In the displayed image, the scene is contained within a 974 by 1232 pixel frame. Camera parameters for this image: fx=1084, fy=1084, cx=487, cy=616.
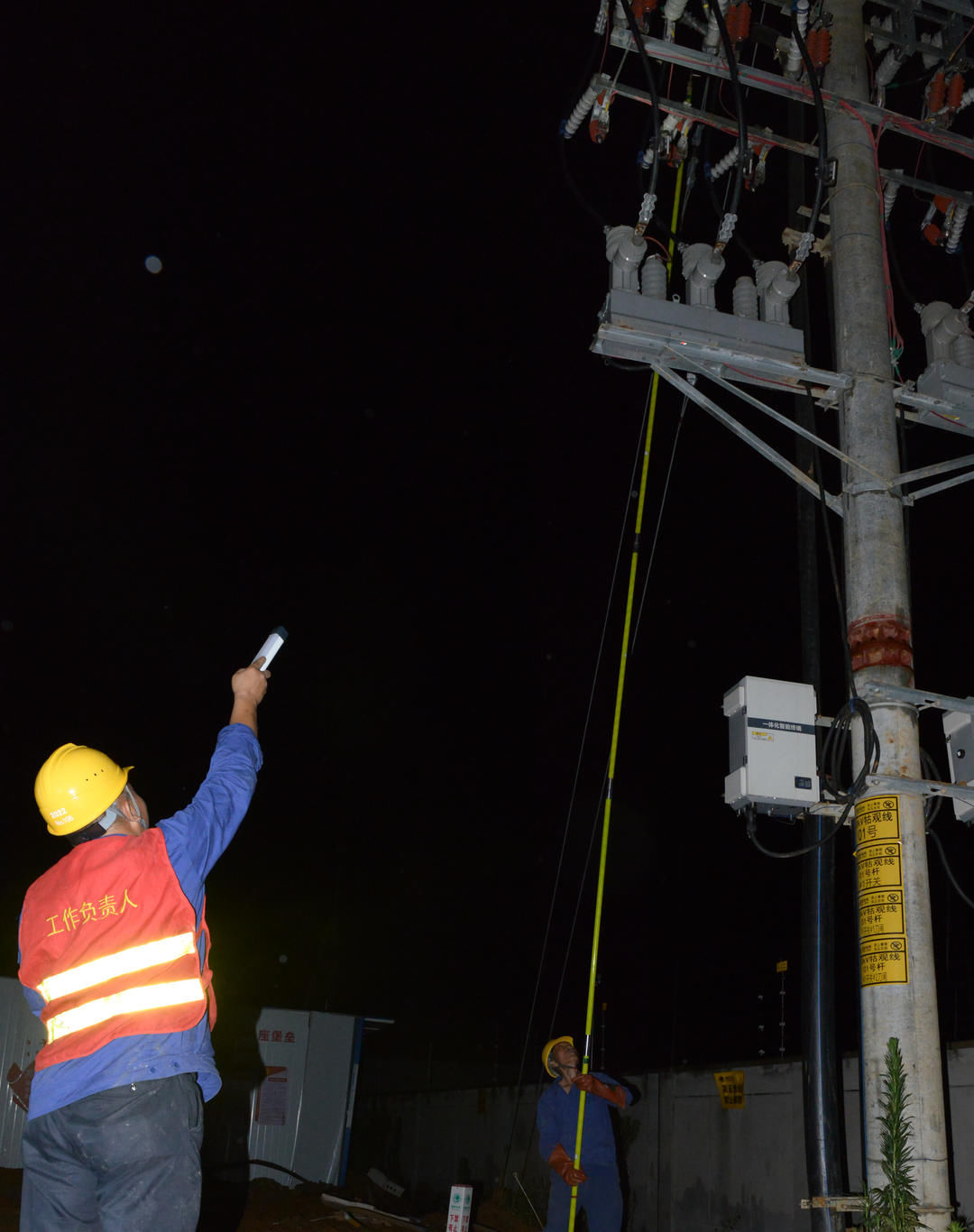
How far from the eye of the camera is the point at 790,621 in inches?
552

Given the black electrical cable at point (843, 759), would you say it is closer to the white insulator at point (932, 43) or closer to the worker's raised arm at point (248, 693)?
the worker's raised arm at point (248, 693)

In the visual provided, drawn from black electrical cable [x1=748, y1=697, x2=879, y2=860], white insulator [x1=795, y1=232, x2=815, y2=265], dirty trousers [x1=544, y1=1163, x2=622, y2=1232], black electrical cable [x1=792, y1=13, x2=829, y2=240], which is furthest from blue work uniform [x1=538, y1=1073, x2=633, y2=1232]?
black electrical cable [x1=792, y1=13, x2=829, y2=240]

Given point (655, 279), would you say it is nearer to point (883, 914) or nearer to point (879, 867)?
point (879, 867)

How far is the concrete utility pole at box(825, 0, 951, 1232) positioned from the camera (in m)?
4.40

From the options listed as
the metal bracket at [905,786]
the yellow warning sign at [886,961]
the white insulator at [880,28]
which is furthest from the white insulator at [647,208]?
the yellow warning sign at [886,961]

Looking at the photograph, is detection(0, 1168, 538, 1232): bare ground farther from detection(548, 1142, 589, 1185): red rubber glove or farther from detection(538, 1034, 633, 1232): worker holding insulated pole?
detection(548, 1142, 589, 1185): red rubber glove

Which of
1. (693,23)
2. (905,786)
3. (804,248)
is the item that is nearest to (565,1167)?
(905,786)

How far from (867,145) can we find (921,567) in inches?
291

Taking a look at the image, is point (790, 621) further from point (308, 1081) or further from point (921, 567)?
point (308, 1081)

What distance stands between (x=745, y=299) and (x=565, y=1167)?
5.60m

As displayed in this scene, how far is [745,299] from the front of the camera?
5.67m

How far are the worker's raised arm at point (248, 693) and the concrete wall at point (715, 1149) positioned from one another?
386 cm

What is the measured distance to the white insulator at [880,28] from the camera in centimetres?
655

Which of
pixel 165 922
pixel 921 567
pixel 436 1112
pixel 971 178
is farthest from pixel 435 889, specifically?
pixel 165 922
